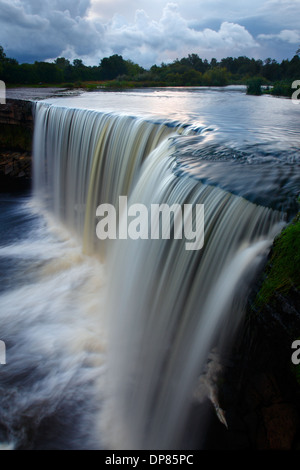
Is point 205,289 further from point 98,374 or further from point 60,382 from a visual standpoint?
point 60,382

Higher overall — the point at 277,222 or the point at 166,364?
the point at 277,222

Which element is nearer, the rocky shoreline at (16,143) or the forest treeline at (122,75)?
the rocky shoreline at (16,143)

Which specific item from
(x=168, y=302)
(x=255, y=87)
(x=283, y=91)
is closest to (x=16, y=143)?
(x=168, y=302)

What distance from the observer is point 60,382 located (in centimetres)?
505

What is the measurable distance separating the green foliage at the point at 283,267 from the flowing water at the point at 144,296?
312 millimetres

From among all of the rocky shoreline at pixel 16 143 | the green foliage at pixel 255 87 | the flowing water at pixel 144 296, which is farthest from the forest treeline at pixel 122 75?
the flowing water at pixel 144 296

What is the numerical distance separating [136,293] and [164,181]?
209 centimetres

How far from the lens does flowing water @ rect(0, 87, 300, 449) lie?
4113 mm

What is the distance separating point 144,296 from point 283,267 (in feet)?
8.81

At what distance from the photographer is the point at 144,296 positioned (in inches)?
211

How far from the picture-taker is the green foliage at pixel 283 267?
9.94 feet

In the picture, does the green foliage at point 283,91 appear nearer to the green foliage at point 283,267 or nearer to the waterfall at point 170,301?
the waterfall at point 170,301

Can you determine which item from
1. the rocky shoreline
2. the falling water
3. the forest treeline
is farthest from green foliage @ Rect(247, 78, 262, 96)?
the falling water
